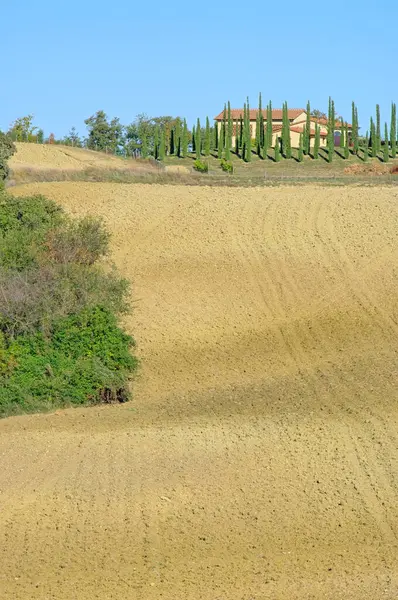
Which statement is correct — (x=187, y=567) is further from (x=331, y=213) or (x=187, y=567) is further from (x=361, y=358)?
(x=331, y=213)

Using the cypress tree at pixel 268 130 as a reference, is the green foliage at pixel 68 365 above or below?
below

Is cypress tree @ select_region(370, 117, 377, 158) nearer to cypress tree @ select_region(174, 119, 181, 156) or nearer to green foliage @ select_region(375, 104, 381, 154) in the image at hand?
green foliage @ select_region(375, 104, 381, 154)

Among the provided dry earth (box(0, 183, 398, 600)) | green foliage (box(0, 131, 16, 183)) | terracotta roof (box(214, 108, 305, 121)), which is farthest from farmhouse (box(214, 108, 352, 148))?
dry earth (box(0, 183, 398, 600))

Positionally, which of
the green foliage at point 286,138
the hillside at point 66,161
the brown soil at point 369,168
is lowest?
A: the brown soil at point 369,168

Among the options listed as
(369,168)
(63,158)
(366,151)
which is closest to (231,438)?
(63,158)

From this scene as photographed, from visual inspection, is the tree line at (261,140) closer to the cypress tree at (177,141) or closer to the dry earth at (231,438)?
the cypress tree at (177,141)

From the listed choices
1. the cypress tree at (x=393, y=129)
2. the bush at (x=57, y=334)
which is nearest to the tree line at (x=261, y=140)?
the cypress tree at (x=393, y=129)
